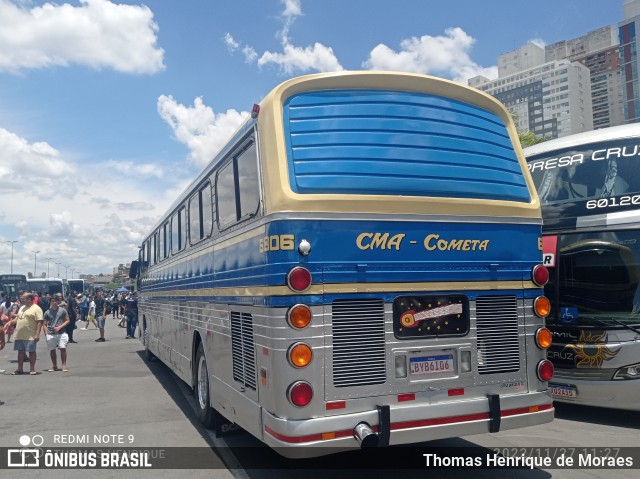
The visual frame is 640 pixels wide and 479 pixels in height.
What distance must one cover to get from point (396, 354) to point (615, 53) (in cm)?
14926

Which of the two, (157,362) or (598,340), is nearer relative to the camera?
(598,340)

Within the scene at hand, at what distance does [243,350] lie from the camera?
550 cm

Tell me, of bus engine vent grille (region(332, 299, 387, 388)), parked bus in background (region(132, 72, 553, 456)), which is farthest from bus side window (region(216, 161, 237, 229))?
bus engine vent grille (region(332, 299, 387, 388))

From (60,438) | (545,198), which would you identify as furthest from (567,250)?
(60,438)

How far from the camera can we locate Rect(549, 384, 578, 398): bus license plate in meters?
7.76

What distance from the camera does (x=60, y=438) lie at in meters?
7.38

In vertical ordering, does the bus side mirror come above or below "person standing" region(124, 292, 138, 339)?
above

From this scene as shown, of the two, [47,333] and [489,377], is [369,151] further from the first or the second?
[47,333]

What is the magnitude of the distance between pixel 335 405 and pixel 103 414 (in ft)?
17.9

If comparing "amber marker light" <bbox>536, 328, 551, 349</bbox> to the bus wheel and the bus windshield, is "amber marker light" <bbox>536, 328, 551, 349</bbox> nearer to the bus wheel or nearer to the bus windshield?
the bus windshield

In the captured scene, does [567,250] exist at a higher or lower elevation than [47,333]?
higher

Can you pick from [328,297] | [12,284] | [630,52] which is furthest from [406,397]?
[630,52]

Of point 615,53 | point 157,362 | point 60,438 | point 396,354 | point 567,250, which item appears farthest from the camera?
point 615,53

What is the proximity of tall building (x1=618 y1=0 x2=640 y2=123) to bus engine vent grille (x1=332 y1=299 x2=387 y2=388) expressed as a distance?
13489cm
